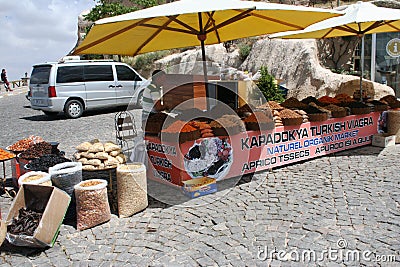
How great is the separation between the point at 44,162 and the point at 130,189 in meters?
1.36

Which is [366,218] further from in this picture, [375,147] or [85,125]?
[85,125]

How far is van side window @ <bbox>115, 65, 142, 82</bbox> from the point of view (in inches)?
557

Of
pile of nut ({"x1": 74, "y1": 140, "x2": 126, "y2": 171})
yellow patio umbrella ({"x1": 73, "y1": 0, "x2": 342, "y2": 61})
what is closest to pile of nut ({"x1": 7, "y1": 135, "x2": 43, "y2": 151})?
pile of nut ({"x1": 74, "y1": 140, "x2": 126, "y2": 171})

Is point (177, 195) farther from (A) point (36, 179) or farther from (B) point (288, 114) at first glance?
(B) point (288, 114)

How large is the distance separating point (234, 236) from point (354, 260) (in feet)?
3.84

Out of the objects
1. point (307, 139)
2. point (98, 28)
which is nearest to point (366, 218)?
point (307, 139)

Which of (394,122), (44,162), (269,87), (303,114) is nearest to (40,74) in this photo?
(269,87)

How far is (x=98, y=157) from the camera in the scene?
193 inches

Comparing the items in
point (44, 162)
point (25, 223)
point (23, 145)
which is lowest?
point (25, 223)

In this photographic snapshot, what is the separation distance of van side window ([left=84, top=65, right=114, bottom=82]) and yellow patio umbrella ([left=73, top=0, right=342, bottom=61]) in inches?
257

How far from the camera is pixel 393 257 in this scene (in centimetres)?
336

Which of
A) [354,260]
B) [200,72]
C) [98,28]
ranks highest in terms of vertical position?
[98,28]

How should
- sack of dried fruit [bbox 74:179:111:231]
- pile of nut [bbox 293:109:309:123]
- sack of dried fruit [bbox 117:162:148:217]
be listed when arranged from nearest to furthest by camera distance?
sack of dried fruit [bbox 74:179:111:231] < sack of dried fruit [bbox 117:162:148:217] < pile of nut [bbox 293:109:309:123]

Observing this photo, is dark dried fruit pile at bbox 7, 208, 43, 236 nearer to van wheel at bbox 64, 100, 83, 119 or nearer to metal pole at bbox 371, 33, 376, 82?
van wheel at bbox 64, 100, 83, 119
